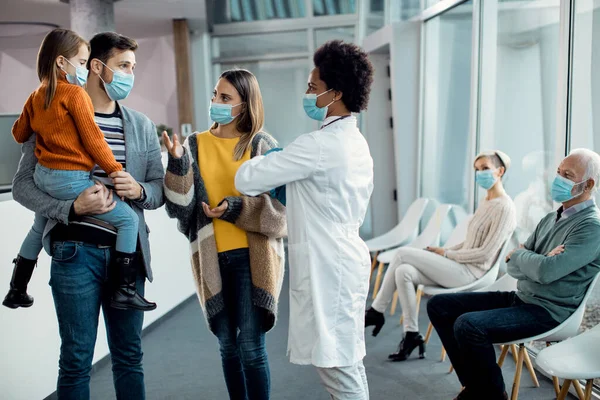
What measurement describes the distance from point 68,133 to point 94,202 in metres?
0.23

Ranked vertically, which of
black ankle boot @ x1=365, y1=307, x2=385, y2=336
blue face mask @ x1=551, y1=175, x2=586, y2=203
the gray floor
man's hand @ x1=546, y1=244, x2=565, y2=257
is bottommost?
the gray floor

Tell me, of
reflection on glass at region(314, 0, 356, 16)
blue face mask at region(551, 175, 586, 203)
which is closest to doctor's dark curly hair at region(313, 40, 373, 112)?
blue face mask at region(551, 175, 586, 203)

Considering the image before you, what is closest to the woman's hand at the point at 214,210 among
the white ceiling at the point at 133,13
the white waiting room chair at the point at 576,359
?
the white waiting room chair at the point at 576,359

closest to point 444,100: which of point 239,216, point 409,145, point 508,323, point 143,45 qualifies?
point 409,145

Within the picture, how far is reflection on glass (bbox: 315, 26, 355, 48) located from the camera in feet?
26.3

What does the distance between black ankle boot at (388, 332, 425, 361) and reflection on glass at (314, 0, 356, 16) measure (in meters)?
5.38

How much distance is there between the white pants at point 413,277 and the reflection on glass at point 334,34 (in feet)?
15.6

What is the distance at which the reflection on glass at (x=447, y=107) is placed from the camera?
17.0 feet

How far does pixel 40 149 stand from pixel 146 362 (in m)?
2.09

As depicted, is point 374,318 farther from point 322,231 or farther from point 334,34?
point 334,34

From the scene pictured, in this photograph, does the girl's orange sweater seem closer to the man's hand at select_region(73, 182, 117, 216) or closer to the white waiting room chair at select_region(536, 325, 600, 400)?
the man's hand at select_region(73, 182, 117, 216)

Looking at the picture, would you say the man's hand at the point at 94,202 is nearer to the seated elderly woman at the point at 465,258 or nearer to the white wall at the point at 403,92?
the seated elderly woman at the point at 465,258

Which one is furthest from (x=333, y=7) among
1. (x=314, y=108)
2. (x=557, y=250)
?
(x=314, y=108)

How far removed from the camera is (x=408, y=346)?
3670mm
